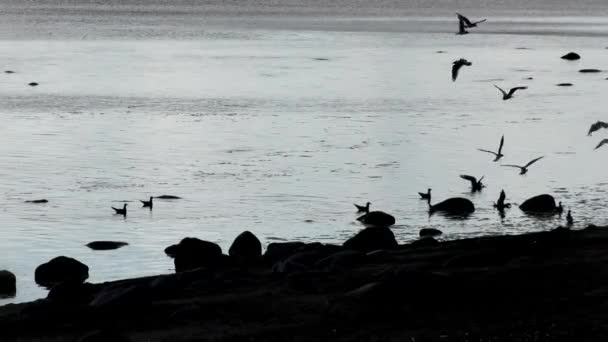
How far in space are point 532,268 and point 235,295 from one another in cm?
497

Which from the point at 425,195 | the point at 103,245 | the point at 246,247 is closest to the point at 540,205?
the point at 425,195

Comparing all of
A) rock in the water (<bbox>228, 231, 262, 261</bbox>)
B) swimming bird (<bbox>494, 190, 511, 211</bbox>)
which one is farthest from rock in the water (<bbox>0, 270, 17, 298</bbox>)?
swimming bird (<bbox>494, 190, 511, 211</bbox>)

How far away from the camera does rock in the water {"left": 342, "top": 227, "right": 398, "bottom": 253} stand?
28.1 m

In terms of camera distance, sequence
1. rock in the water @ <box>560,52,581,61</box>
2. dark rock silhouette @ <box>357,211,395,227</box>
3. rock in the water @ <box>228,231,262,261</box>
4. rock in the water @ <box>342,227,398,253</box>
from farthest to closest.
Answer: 1. rock in the water @ <box>560,52,581,61</box>
2. dark rock silhouette @ <box>357,211,395,227</box>
3. rock in the water @ <box>228,231,262,261</box>
4. rock in the water @ <box>342,227,398,253</box>

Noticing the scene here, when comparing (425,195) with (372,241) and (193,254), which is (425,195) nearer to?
(372,241)

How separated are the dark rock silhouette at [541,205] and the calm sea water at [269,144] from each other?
403mm

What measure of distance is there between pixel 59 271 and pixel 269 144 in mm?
25181

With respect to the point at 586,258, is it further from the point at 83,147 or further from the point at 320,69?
the point at 320,69

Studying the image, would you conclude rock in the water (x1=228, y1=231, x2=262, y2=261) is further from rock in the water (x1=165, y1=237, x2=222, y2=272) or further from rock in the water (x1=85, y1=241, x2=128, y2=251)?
rock in the water (x1=85, y1=241, x2=128, y2=251)

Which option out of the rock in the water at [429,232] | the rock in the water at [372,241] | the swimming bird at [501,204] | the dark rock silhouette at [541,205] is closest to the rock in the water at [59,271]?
the rock in the water at [372,241]

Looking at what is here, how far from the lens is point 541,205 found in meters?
36.3

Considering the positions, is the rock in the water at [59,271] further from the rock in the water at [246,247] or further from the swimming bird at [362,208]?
the swimming bird at [362,208]

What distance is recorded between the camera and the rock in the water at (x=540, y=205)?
119 ft

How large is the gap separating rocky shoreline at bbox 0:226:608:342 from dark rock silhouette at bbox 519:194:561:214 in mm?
11494
